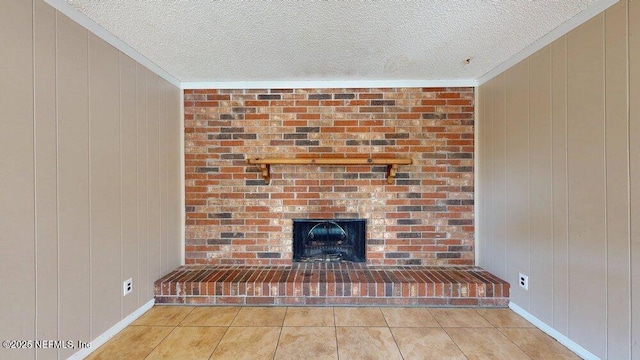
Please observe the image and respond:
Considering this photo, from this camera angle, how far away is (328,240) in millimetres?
2723

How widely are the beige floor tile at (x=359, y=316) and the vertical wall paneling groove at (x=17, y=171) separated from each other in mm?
1802

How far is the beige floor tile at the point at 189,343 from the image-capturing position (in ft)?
5.43

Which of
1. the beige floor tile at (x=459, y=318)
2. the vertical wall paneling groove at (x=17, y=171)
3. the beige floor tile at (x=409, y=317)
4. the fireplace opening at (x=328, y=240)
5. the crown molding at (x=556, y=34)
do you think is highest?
the crown molding at (x=556, y=34)

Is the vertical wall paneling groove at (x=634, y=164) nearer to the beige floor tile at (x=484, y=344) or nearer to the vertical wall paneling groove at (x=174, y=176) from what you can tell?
the beige floor tile at (x=484, y=344)

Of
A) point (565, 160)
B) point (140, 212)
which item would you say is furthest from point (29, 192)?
point (565, 160)

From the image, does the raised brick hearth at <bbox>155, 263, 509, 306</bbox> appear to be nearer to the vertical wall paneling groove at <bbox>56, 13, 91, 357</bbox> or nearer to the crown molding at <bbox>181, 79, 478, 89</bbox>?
the vertical wall paneling groove at <bbox>56, 13, 91, 357</bbox>

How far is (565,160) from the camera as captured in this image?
167 centimetres

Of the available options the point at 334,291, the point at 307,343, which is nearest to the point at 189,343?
the point at 307,343

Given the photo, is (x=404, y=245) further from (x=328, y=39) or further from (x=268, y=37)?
(x=268, y=37)

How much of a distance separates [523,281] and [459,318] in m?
0.57

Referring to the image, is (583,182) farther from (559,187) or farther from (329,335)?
(329,335)

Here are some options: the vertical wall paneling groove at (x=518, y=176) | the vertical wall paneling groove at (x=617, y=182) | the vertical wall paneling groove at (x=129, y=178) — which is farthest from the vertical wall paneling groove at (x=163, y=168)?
the vertical wall paneling groove at (x=617, y=182)

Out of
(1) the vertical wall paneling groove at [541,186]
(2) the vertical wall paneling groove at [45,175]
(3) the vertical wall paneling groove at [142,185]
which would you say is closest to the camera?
(2) the vertical wall paneling groove at [45,175]

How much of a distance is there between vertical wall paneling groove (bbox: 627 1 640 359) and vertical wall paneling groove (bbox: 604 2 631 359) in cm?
2
